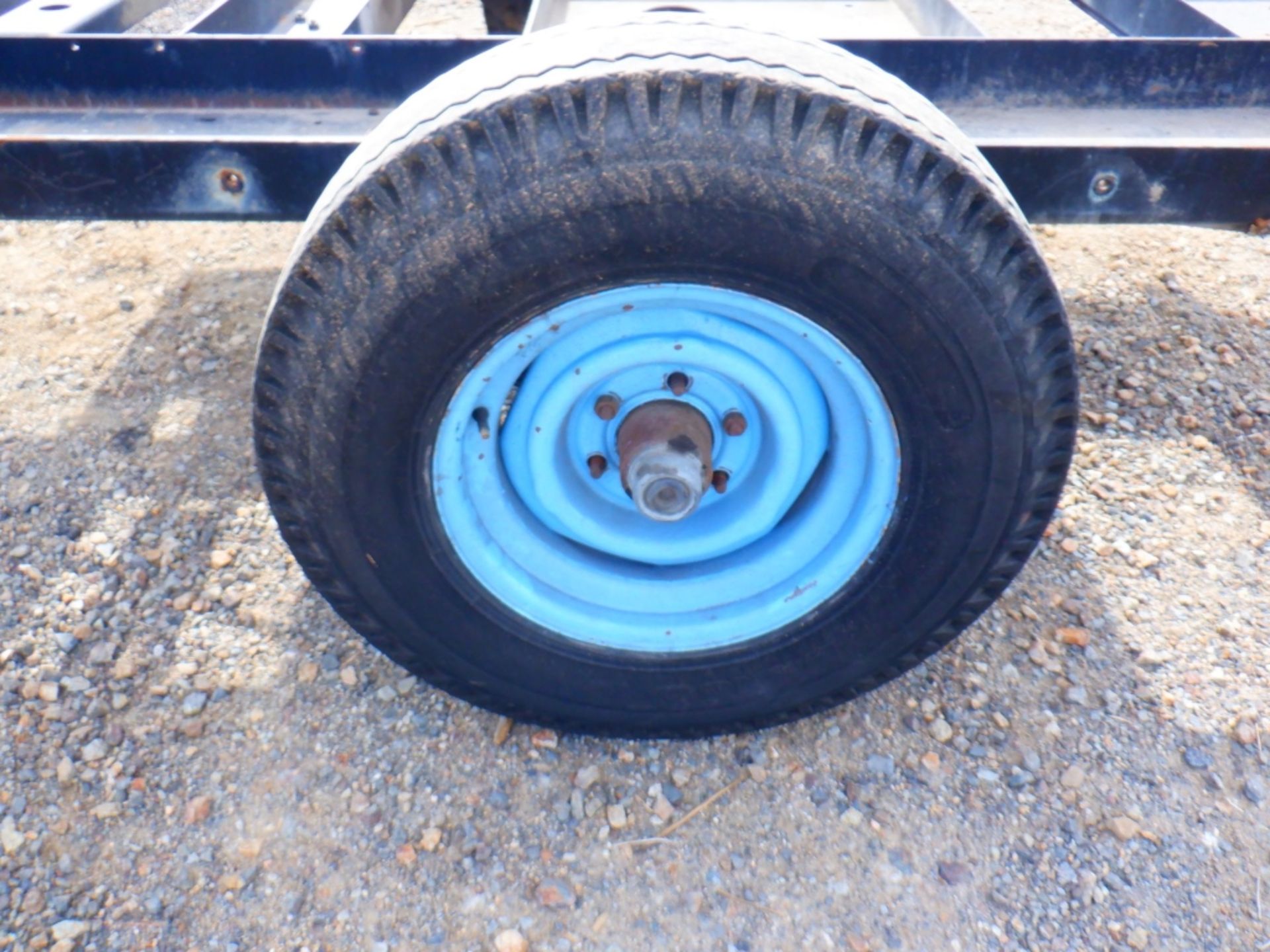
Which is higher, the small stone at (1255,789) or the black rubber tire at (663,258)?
the black rubber tire at (663,258)

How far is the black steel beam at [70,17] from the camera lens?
262cm

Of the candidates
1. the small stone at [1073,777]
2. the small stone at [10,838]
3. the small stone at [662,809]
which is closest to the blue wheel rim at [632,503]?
the small stone at [662,809]

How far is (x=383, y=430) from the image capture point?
5.26 feet

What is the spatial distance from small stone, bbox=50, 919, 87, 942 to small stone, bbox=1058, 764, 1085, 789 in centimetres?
179

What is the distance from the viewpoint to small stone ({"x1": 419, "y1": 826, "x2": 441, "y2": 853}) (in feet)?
6.26

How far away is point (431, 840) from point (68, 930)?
0.62 meters

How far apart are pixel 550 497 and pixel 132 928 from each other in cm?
103

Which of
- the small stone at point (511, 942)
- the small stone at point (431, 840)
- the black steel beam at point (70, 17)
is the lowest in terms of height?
the small stone at point (511, 942)

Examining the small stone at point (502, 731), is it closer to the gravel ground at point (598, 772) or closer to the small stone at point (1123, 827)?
the gravel ground at point (598, 772)

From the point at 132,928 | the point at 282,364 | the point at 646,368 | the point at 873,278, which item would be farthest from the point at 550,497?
the point at 132,928

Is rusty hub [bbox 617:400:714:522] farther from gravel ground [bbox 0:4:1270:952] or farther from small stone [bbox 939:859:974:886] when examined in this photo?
small stone [bbox 939:859:974:886]

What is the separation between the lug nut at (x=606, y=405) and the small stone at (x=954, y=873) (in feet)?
3.34

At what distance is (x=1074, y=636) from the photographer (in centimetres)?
227

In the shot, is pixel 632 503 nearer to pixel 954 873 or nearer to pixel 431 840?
pixel 431 840
